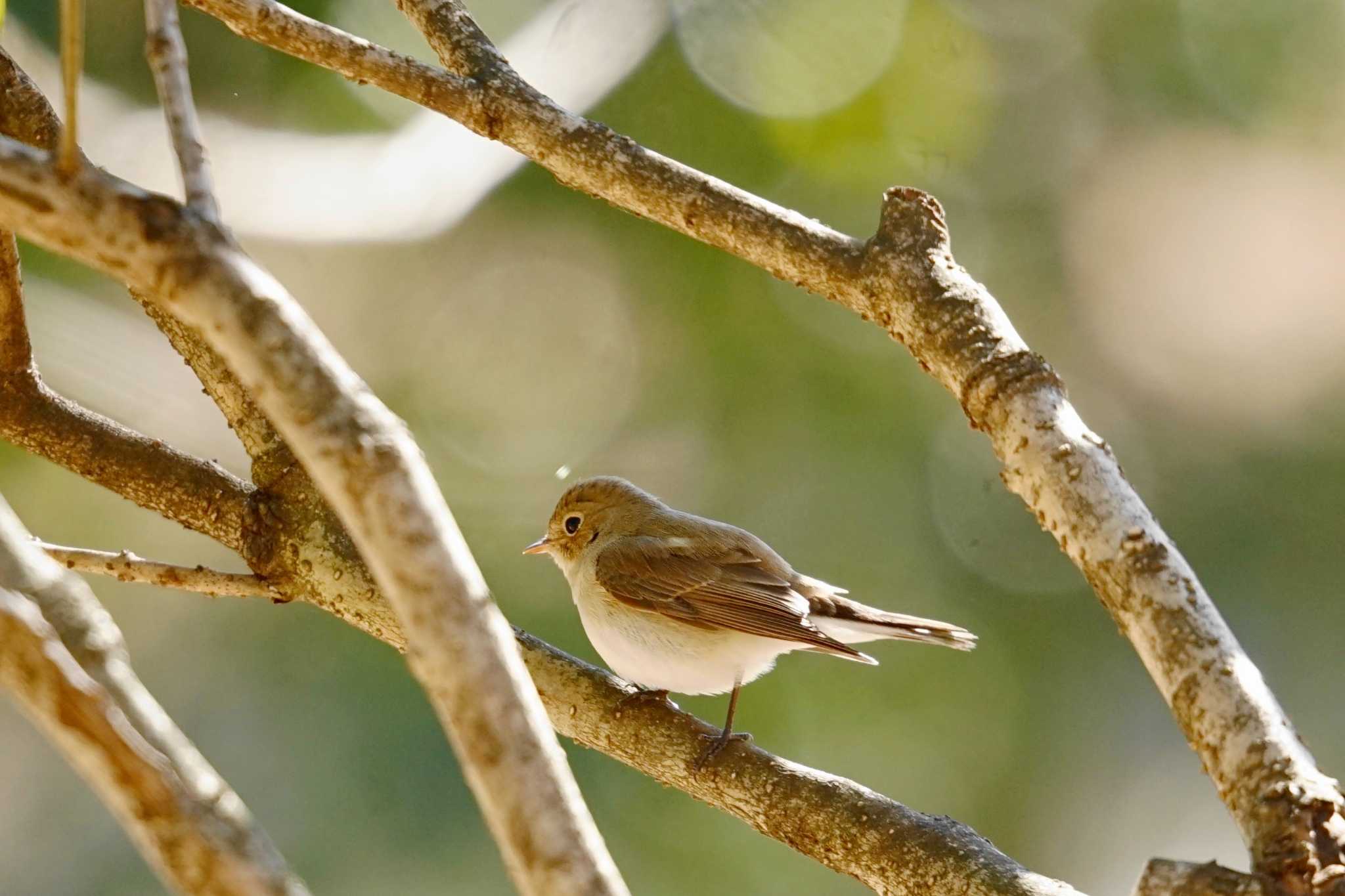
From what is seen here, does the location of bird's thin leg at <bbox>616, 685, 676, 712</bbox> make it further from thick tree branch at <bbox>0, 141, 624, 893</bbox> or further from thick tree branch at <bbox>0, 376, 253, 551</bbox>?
thick tree branch at <bbox>0, 141, 624, 893</bbox>

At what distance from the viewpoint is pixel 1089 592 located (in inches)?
277

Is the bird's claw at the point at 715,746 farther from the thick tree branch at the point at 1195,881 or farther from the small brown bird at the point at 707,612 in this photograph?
the thick tree branch at the point at 1195,881

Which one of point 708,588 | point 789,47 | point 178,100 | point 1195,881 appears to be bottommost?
point 1195,881

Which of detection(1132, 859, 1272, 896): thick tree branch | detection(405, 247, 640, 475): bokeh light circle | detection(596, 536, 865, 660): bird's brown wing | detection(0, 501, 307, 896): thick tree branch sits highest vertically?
detection(405, 247, 640, 475): bokeh light circle

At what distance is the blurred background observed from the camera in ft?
19.0

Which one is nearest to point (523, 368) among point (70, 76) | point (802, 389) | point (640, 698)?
point (802, 389)

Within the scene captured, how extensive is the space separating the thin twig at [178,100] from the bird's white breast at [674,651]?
5.97 ft

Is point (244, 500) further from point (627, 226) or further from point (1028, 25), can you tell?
point (1028, 25)

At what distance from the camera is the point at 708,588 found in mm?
2908

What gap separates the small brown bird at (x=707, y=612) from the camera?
→ 2.74 m

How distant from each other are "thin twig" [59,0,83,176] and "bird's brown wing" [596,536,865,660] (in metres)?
1.93

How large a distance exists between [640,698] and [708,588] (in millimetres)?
735

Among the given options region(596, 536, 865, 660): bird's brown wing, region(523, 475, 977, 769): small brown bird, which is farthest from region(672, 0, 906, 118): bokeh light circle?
region(596, 536, 865, 660): bird's brown wing

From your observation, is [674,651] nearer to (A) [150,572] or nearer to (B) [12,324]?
(A) [150,572]
